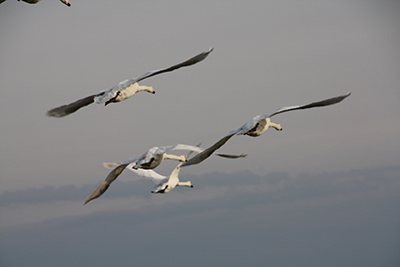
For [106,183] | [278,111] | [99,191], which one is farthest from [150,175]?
[278,111]

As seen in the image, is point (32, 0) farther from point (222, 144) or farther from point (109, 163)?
point (222, 144)

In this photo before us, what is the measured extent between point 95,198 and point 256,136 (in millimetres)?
8147

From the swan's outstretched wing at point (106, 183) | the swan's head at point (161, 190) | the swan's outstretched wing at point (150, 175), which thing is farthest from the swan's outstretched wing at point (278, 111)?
the swan's outstretched wing at point (106, 183)

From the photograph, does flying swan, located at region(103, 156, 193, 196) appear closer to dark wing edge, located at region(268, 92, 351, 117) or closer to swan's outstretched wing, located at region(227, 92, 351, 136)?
swan's outstretched wing, located at region(227, 92, 351, 136)

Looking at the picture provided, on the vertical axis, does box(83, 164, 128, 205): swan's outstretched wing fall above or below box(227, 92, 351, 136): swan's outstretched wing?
below

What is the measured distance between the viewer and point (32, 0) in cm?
3338

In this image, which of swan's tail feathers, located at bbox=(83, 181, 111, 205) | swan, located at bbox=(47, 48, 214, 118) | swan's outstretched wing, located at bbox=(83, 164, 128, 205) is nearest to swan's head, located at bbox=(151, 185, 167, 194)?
swan's outstretched wing, located at bbox=(83, 164, 128, 205)

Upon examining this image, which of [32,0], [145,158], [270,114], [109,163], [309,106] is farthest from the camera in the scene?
[109,163]

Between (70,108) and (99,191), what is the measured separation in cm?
416

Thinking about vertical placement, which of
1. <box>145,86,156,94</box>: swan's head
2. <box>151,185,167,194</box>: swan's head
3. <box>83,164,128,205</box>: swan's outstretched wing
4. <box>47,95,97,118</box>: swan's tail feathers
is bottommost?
<box>151,185,167,194</box>: swan's head

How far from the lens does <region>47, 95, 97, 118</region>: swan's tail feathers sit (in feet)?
99.9

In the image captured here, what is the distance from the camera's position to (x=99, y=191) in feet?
104

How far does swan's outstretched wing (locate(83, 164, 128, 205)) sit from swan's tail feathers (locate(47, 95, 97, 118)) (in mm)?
3423

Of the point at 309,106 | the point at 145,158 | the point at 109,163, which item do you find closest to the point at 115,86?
the point at 145,158
